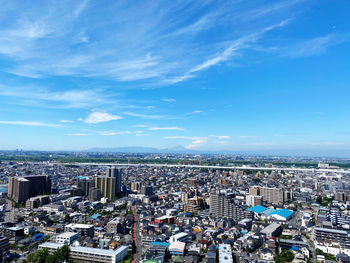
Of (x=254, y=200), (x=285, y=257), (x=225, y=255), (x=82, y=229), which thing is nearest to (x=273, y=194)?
(x=254, y=200)

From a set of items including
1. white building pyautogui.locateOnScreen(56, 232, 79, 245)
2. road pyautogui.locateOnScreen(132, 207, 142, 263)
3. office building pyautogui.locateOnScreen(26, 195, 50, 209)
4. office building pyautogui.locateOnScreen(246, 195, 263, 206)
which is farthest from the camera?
office building pyautogui.locateOnScreen(246, 195, 263, 206)

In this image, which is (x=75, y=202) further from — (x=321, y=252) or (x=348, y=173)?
(x=348, y=173)

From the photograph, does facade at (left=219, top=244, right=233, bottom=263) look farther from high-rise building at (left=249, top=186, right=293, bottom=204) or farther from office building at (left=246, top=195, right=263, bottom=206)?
high-rise building at (left=249, top=186, right=293, bottom=204)

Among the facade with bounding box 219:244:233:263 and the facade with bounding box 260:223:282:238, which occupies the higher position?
the facade with bounding box 219:244:233:263

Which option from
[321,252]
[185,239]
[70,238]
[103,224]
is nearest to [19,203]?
[103,224]

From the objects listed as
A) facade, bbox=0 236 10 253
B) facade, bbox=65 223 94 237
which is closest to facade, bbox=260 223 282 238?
facade, bbox=65 223 94 237

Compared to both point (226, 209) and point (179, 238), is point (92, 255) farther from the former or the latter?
point (226, 209)

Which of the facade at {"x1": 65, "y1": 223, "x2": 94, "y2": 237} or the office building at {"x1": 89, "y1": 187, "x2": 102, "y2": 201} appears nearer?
the facade at {"x1": 65, "y1": 223, "x2": 94, "y2": 237}
